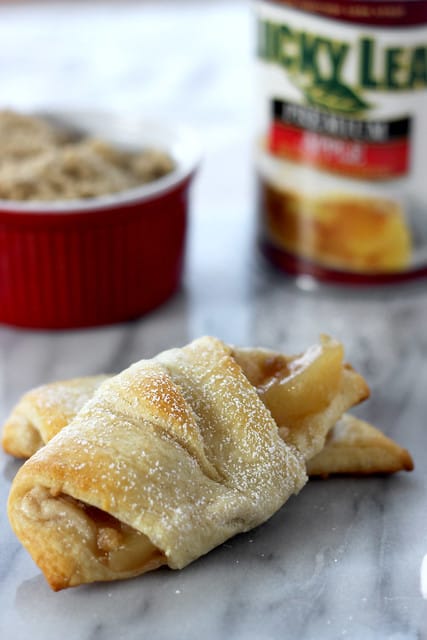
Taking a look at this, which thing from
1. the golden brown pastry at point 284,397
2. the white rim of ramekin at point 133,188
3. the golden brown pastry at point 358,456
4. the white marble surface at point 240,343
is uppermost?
the white rim of ramekin at point 133,188

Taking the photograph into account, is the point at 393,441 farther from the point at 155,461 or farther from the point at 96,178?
the point at 96,178

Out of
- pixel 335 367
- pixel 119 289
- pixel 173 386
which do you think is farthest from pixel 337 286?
pixel 173 386

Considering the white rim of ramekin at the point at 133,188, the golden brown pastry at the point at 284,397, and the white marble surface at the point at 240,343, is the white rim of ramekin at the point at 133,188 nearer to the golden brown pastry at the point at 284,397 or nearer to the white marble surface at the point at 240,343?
the white marble surface at the point at 240,343

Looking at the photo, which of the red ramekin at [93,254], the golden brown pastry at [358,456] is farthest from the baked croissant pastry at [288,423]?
the red ramekin at [93,254]

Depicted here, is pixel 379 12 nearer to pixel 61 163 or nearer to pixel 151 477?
A: pixel 61 163

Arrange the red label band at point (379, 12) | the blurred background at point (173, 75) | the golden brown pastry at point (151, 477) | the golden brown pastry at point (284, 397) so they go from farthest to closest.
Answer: the blurred background at point (173, 75)
the red label band at point (379, 12)
the golden brown pastry at point (284, 397)
the golden brown pastry at point (151, 477)

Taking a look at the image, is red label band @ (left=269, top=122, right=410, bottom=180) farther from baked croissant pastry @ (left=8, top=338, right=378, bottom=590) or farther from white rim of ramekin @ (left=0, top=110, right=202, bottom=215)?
baked croissant pastry @ (left=8, top=338, right=378, bottom=590)

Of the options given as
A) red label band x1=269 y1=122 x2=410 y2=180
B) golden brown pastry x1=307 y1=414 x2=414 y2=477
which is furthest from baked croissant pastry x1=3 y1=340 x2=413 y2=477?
red label band x1=269 y1=122 x2=410 y2=180
